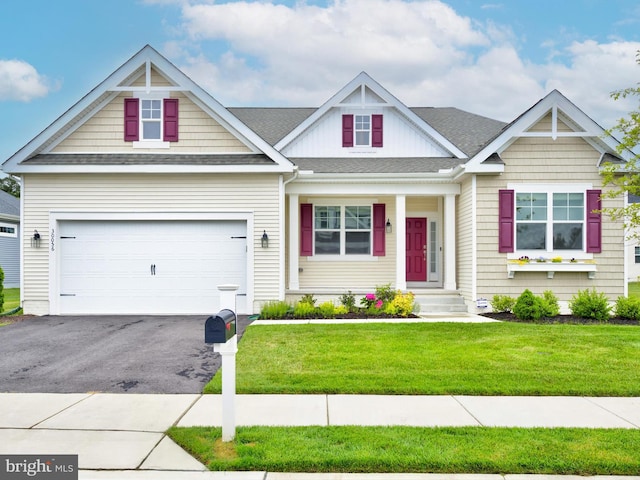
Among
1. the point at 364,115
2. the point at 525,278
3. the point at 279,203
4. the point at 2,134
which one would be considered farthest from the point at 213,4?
the point at 2,134

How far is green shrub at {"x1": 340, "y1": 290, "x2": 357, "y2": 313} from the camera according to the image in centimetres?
1264

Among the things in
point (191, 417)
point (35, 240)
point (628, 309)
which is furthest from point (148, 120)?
point (628, 309)

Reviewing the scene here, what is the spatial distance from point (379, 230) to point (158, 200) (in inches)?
252

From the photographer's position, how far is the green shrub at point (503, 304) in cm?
1222

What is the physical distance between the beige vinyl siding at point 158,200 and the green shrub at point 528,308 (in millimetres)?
5834

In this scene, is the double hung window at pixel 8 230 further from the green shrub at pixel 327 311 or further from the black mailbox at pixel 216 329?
the black mailbox at pixel 216 329

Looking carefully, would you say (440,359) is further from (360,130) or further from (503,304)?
(360,130)

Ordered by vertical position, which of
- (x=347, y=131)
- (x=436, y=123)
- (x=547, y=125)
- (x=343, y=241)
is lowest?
(x=343, y=241)

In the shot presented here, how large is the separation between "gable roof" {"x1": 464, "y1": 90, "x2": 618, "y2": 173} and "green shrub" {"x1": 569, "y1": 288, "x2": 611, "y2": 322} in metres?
3.66

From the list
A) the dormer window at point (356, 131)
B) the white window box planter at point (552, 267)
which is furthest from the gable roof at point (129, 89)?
the white window box planter at point (552, 267)

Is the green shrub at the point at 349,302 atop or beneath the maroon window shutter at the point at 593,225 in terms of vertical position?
beneath

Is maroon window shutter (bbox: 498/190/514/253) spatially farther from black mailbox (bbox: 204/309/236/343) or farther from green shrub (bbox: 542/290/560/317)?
black mailbox (bbox: 204/309/236/343)

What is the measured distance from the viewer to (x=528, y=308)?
1121 cm

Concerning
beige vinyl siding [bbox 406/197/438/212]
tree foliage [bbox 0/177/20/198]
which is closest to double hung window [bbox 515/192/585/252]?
beige vinyl siding [bbox 406/197/438/212]
